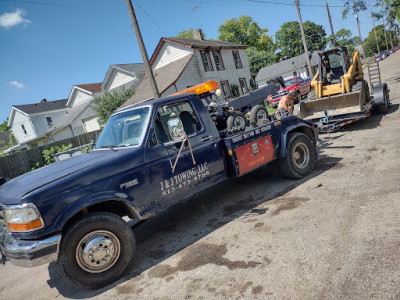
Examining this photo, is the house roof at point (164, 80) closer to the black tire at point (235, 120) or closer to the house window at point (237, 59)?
the house window at point (237, 59)

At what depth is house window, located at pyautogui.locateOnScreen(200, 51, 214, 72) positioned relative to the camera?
25.5m

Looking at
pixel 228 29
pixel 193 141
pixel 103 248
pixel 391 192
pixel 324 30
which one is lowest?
pixel 391 192

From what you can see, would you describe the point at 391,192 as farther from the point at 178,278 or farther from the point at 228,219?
the point at 178,278

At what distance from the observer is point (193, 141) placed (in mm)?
4281

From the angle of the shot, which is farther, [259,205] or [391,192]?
[259,205]

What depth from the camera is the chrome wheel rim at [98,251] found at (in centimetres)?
325

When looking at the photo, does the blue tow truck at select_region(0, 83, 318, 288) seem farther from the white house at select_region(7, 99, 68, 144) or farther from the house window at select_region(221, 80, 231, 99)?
the white house at select_region(7, 99, 68, 144)

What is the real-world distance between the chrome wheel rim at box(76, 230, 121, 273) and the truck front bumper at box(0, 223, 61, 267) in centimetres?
28

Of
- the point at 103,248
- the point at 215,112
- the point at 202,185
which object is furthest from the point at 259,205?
the point at 215,112

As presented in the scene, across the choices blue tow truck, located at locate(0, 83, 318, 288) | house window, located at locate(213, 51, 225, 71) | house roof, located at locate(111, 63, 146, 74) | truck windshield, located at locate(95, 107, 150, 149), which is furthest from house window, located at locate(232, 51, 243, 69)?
truck windshield, located at locate(95, 107, 150, 149)

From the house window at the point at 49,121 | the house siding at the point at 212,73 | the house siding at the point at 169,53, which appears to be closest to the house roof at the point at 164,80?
the house siding at the point at 212,73

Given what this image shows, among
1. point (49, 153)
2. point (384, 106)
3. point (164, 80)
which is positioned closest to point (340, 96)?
point (384, 106)

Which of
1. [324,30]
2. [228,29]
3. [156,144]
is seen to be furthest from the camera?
[324,30]

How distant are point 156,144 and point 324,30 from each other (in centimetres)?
8505
